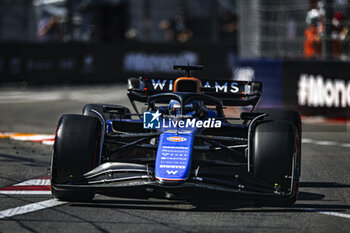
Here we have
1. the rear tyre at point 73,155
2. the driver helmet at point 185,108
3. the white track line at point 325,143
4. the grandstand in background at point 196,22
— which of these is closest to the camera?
the rear tyre at point 73,155

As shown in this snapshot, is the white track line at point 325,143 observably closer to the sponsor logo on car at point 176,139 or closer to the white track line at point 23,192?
the sponsor logo on car at point 176,139

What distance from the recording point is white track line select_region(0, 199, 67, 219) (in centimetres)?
569

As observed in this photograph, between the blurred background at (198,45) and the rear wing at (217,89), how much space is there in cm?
756

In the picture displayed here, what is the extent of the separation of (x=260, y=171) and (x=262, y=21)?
11291mm

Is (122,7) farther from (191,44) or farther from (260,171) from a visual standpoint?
(260,171)

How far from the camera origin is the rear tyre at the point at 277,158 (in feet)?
19.6

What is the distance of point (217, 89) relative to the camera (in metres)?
8.12

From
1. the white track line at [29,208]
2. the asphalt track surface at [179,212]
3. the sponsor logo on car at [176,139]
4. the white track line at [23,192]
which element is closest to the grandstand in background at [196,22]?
the asphalt track surface at [179,212]

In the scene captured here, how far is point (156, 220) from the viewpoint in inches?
217

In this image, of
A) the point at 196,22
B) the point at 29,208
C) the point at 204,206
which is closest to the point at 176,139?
the point at 204,206

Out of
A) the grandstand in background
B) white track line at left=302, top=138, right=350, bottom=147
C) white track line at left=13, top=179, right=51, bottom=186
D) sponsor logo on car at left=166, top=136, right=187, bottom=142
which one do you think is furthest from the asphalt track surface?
the grandstand in background

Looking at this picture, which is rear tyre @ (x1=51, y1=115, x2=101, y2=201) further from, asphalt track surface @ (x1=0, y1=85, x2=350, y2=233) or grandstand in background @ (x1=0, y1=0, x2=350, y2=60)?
grandstand in background @ (x1=0, y1=0, x2=350, y2=60)

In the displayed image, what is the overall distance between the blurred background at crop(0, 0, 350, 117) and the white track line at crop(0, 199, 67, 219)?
10.1 metres

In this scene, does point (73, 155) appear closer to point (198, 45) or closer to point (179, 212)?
point (179, 212)
